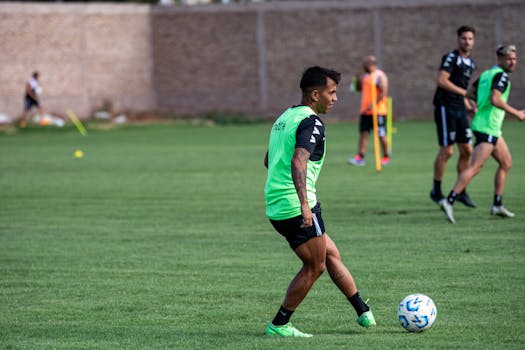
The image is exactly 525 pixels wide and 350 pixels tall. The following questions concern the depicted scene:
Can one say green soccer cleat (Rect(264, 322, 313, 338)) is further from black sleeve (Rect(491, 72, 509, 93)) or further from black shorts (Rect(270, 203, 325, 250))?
black sleeve (Rect(491, 72, 509, 93))

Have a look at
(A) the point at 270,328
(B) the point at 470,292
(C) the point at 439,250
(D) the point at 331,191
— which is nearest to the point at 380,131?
(D) the point at 331,191

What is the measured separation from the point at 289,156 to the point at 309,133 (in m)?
0.27

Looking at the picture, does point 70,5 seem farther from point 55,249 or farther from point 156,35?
point 55,249

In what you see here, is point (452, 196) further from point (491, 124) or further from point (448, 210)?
point (491, 124)

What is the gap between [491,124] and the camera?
13.6m

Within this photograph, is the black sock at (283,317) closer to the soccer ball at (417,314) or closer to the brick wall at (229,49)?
the soccer ball at (417,314)

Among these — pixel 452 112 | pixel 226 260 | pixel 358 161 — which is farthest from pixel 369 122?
pixel 226 260

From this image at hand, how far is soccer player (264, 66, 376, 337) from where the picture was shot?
23.9ft

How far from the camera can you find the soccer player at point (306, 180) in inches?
287

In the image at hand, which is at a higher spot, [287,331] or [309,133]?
[309,133]

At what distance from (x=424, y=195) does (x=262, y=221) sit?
12.1 feet

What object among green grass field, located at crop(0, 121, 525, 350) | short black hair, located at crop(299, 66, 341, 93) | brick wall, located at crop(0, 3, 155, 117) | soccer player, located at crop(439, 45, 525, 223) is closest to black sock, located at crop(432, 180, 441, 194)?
green grass field, located at crop(0, 121, 525, 350)

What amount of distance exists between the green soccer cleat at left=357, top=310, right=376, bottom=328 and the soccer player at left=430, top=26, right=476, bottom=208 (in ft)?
24.0

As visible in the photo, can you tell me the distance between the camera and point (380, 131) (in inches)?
866
